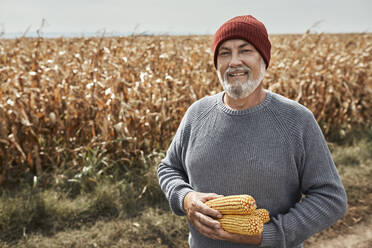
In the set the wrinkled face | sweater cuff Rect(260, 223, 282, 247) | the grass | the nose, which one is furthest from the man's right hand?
the grass

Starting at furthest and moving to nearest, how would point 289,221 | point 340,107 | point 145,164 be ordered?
point 340,107 < point 145,164 < point 289,221

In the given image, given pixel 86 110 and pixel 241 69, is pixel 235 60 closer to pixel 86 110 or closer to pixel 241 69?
pixel 241 69

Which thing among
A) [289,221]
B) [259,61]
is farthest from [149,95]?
[289,221]

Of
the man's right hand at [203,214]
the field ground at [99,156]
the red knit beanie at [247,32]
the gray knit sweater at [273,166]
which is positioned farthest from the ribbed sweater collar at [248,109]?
the field ground at [99,156]

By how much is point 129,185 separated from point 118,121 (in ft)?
2.77

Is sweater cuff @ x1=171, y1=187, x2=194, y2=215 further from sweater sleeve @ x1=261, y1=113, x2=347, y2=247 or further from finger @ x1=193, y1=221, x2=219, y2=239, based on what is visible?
sweater sleeve @ x1=261, y1=113, x2=347, y2=247

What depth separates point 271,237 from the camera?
1.55 meters

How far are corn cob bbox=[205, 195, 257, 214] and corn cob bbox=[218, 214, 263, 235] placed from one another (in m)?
0.03

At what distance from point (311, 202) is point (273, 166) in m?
0.24

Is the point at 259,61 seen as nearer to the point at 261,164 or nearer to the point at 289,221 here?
the point at 261,164

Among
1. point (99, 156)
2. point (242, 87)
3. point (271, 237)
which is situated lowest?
point (99, 156)

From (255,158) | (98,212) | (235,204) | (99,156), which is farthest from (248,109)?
(99,156)

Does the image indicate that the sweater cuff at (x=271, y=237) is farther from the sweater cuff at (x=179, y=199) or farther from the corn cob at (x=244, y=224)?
the sweater cuff at (x=179, y=199)

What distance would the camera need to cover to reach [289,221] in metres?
1.56
